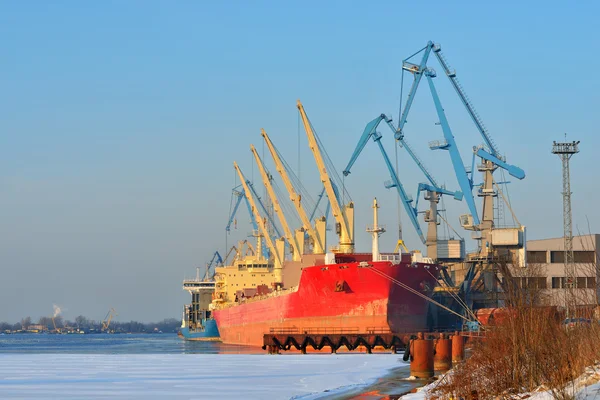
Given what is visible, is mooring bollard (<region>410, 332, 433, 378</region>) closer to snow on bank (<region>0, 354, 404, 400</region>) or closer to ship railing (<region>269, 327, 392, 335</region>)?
snow on bank (<region>0, 354, 404, 400</region>)

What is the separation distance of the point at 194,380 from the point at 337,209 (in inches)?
1778

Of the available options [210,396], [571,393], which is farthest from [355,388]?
[571,393]

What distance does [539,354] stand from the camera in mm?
17812

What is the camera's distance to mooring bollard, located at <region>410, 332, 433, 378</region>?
28609 mm

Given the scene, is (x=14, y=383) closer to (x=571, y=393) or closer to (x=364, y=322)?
(x=571, y=393)

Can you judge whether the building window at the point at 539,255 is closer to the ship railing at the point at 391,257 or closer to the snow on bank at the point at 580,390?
the ship railing at the point at 391,257

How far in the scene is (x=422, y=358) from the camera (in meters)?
28.6

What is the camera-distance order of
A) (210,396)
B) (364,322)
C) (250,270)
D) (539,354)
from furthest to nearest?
(250,270) → (364,322) → (210,396) → (539,354)

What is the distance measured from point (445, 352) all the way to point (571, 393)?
62.1 ft

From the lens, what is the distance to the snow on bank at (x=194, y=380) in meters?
22.7

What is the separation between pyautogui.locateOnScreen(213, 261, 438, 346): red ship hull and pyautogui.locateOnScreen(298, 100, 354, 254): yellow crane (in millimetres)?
9883

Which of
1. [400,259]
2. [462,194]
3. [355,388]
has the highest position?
[462,194]

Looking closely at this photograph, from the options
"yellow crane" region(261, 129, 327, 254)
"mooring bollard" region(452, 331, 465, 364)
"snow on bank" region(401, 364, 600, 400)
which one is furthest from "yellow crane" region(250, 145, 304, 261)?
"snow on bank" region(401, 364, 600, 400)

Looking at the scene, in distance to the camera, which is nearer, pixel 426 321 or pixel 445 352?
pixel 445 352
